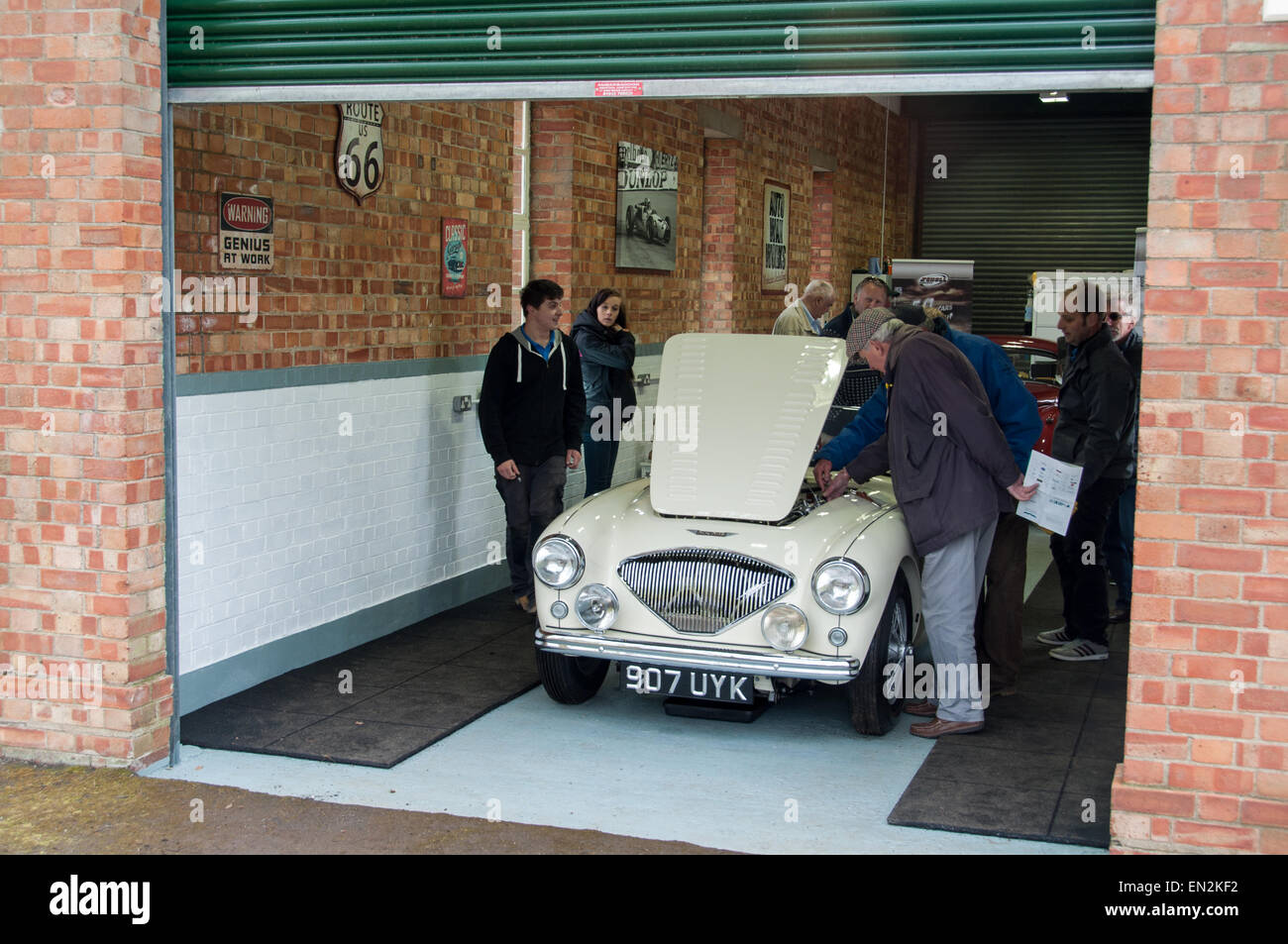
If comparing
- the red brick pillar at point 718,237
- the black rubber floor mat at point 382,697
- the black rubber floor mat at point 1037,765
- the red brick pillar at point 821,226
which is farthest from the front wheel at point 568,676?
the red brick pillar at point 821,226

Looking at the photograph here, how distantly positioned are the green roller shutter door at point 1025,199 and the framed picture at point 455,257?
14386 mm

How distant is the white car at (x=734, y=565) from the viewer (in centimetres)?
520

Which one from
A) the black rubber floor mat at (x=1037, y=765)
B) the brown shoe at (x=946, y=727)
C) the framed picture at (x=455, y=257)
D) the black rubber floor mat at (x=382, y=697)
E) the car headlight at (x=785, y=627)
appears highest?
the framed picture at (x=455, y=257)

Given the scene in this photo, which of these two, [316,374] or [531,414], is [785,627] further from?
[316,374]

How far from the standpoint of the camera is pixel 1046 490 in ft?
17.9

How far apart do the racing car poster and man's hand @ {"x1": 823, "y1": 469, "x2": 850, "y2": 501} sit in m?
4.72

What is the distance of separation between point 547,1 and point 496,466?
310 centimetres

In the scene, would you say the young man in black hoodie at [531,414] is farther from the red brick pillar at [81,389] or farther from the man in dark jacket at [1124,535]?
the man in dark jacket at [1124,535]

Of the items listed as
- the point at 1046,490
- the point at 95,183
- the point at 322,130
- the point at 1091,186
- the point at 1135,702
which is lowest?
the point at 1135,702

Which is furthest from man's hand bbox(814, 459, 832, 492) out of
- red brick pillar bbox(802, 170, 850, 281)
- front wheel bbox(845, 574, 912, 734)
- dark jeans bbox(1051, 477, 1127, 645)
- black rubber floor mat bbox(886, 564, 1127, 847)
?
red brick pillar bbox(802, 170, 850, 281)

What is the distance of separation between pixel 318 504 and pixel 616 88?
3.05 meters

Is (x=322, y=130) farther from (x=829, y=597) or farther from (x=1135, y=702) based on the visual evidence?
(x=1135, y=702)

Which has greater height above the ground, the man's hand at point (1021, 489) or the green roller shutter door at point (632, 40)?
the green roller shutter door at point (632, 40)

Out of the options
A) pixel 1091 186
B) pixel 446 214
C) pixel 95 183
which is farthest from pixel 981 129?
pixel 95 183
